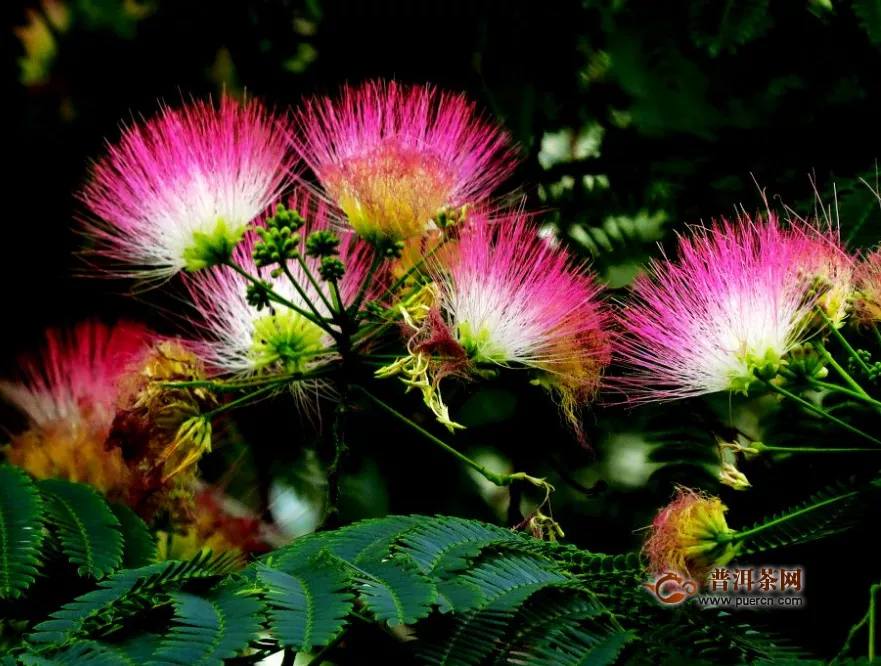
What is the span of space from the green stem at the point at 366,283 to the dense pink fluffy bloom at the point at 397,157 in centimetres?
3

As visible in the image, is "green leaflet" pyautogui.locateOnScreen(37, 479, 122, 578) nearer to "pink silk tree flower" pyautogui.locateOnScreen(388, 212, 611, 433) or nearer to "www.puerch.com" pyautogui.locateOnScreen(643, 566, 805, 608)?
"pink silk tree flower" pyautogui.locateOnScreen(388, 212, 611, 433)

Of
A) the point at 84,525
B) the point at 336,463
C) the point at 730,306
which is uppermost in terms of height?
the point at 730,306

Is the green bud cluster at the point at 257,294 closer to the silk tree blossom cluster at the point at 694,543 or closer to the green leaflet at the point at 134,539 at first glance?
the green leaflet at the point at 134,539

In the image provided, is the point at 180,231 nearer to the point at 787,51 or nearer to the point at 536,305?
the point at 536,305

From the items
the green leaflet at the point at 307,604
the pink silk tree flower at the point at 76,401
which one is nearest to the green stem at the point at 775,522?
the green leaflet at the point at 307,604

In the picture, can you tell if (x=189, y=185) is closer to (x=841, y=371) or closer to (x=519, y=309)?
(x=519, y=309)

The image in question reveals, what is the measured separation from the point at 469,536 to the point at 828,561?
0.60 m

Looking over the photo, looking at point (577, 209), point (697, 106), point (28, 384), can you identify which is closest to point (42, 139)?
point (28, 384)

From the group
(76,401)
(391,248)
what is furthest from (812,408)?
(76,401)

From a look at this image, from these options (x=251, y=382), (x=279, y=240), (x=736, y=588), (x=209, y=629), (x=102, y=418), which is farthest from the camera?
(x=102, y=418)

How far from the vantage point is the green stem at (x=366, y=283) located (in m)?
1.51

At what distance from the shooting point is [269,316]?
5.23 ft

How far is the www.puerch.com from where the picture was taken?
1.26 meters

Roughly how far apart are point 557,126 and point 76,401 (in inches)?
41.5
